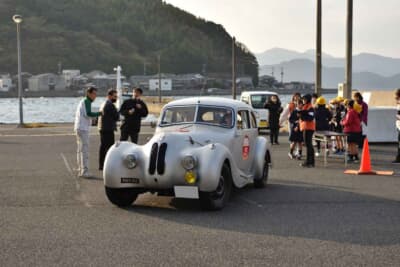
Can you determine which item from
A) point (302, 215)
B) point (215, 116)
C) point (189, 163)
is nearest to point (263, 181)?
point (215, 116)

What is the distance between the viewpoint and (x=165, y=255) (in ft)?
22.2

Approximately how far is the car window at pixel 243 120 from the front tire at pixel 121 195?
2513mm

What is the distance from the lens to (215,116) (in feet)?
36.3

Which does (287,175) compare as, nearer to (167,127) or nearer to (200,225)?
(167,127)

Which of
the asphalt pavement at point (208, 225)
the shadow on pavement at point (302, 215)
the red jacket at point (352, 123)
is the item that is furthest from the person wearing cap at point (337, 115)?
the shadow on pavement at point (302, 215)

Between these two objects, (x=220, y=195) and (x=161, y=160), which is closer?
(x=161, y=160)

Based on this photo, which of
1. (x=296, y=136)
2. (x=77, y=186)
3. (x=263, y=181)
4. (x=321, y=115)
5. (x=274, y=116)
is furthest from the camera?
(x=274, y=116)

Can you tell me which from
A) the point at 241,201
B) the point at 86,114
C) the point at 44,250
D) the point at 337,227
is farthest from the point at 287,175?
the point at 44,250

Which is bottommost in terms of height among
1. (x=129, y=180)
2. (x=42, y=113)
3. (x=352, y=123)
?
(x=42, y=113)

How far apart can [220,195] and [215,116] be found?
1.89 metres

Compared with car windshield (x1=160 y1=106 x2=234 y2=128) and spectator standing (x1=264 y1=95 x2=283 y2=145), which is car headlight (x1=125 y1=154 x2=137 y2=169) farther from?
spectator standing (x1=264 y1=95 x2=283 y2=145)

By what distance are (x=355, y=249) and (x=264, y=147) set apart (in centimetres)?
533

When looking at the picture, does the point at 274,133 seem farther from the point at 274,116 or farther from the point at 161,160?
the point at 161,160

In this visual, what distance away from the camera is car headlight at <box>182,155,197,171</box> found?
9211 mm
